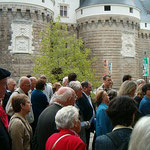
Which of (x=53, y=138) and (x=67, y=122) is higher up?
(x=67, y=122)

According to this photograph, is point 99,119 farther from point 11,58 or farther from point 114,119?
point 11,58

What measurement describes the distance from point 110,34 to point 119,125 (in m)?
21.9

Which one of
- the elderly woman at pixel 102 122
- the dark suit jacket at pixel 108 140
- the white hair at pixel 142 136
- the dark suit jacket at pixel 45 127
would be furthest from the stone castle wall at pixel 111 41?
the white hair at pixel 142 136

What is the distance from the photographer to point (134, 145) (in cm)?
161

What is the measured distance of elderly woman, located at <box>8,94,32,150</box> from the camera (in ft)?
11.7

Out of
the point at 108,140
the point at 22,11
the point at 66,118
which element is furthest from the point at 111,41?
the point at 108,140

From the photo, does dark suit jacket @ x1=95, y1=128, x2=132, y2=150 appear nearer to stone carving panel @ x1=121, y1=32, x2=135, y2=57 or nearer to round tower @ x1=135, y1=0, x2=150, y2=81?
stone carving panel @ x1=121, y1=32, x2=135, y2=57

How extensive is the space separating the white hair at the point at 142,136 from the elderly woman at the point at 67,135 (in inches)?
42.9

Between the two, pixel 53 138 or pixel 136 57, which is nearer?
pixel 53 138

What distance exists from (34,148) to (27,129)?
34 centimetres

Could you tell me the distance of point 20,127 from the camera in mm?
3684

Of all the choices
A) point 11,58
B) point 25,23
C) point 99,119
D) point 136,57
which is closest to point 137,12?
point 136,57

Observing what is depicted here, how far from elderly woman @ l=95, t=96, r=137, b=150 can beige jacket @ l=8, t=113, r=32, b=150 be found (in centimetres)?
159

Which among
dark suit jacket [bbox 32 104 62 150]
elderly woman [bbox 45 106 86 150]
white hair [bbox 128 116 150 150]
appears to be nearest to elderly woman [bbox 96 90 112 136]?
dark suit jacket [bbox 32 104 62 150]
